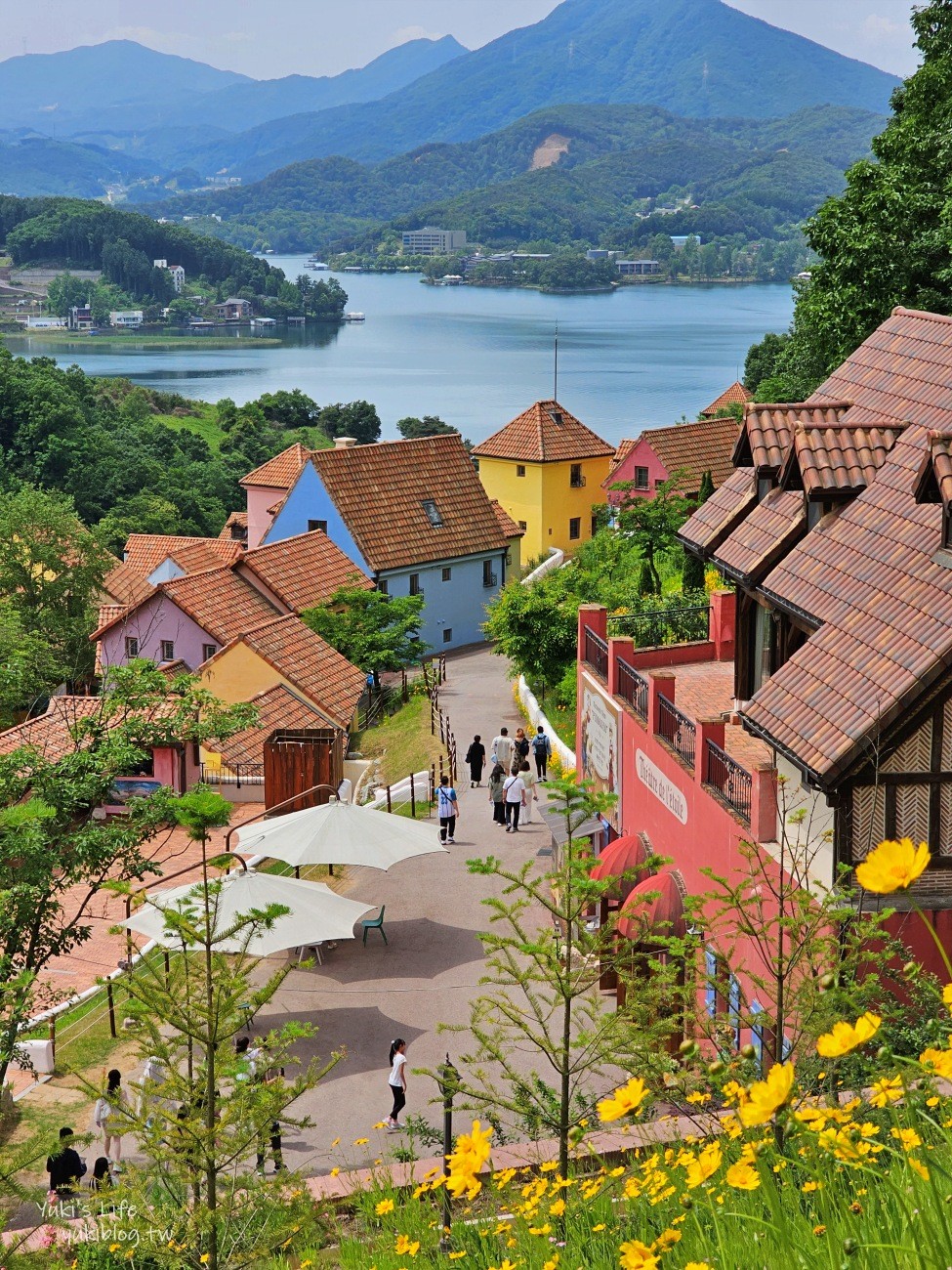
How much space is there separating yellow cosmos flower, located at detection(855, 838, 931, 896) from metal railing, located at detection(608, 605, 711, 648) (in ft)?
65.0

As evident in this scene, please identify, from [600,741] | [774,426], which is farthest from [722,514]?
[600,741]

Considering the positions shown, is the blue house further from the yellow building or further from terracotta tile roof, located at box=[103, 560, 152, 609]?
terracotta tile roof, located at box=[103, 560, 152, 609]

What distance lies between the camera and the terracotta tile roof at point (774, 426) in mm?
16719

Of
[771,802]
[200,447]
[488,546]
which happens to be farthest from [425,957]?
[200,447]

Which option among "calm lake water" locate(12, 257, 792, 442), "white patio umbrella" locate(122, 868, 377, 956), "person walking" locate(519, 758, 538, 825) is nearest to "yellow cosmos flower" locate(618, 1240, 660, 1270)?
"white patio umbrella" locate(122, 868, 377, 956)

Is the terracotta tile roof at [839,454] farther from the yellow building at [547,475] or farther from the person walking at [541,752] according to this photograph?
the yellow building at [547,475]

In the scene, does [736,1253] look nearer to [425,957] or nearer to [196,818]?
[196,818]

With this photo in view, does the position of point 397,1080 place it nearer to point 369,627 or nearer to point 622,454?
point 369,627

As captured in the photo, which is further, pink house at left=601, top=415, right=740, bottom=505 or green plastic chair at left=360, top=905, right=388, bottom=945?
pink house at left=601, top=415, right=740, bottom=505

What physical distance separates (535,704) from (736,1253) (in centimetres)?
2526

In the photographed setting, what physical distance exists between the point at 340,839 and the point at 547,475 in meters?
33.8

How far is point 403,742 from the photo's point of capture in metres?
31.9

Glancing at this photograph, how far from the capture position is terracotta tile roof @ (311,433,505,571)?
43844mm

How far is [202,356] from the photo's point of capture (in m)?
197
